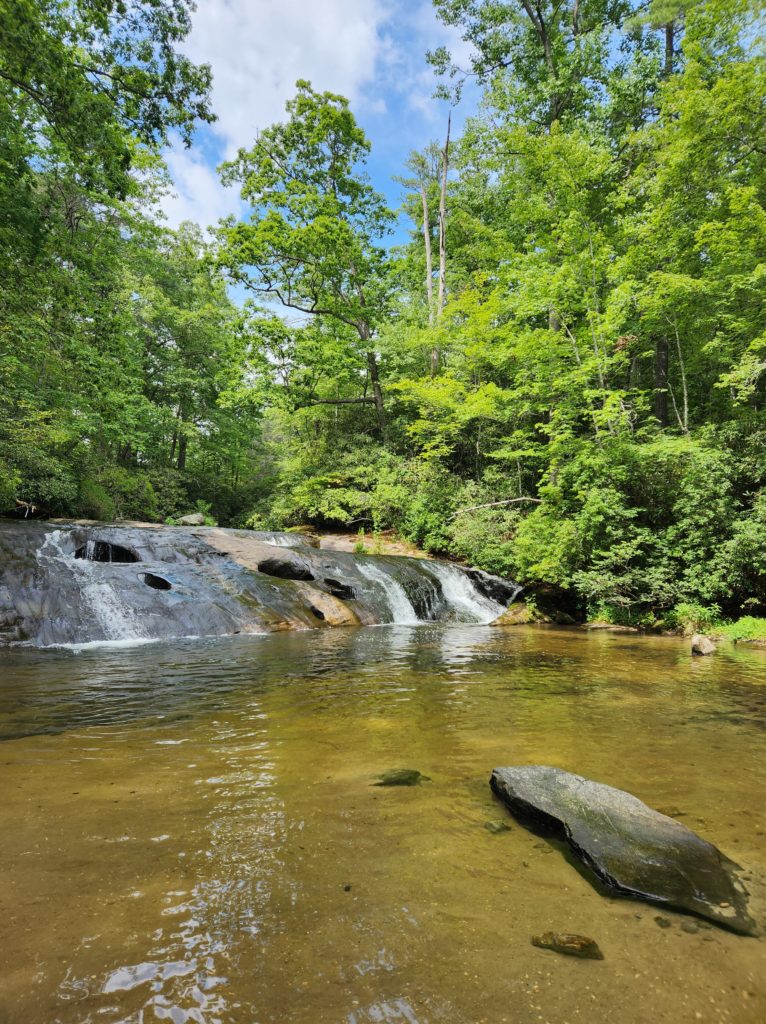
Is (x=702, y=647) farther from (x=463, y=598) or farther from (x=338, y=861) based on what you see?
(x=338, y=861)

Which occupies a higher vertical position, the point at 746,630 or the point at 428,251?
the point at 428,251

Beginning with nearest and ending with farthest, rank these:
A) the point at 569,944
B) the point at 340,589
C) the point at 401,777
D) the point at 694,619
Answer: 1. the point at 569,944
2. the point at 401,777
3. the point at 694,619
4. the point at 340,589

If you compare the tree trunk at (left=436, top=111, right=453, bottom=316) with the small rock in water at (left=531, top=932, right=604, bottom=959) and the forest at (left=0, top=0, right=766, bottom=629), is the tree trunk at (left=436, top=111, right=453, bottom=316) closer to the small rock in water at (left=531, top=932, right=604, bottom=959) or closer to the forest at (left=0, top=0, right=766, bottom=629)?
the forest at (left=0, top=0, right=766, bottom=629)

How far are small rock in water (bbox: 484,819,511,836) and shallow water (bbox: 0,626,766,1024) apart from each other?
41mm

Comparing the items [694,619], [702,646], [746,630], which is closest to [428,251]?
[694,619]

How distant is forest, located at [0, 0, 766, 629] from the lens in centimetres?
956

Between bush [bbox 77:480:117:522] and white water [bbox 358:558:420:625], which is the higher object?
bush [bbox 77:480:117:522]

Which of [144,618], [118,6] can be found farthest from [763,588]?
[118,6]

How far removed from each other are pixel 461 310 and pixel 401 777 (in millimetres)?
17989

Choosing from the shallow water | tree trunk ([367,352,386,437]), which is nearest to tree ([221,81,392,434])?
tree trunk ([367,352,386,437])

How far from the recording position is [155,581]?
10125 mm

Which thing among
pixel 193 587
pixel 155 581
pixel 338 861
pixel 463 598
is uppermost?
pixel 155 581

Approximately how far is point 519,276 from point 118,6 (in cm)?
984

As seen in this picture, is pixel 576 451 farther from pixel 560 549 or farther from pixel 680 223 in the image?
pixel 680 223
